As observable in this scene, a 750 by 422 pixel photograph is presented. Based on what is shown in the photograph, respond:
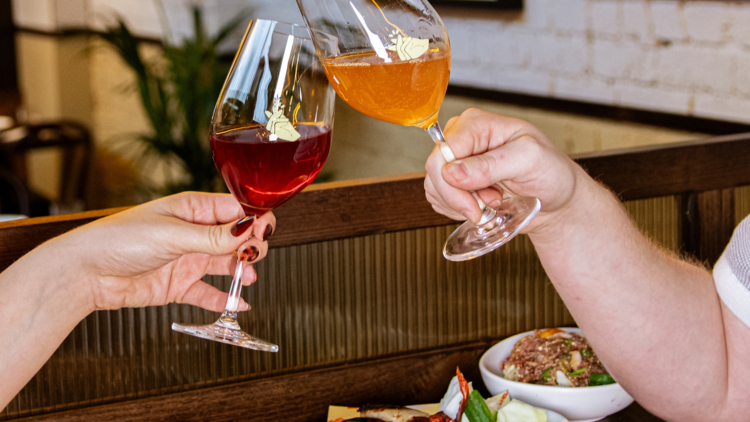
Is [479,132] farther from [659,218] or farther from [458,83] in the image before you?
[458,83]

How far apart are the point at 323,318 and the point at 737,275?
0.64 meters

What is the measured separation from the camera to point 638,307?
1004 mm

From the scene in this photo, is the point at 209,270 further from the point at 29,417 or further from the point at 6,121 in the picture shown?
the point at 6,121

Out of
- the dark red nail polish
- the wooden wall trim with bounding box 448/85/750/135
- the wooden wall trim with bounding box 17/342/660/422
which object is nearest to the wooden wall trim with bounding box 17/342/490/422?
the wooden wall trim with bounding box 17/342/660/422

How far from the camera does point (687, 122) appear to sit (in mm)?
1865

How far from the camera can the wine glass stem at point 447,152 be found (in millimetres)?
800

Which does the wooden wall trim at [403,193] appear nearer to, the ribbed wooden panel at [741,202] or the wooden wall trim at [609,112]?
the ribbed wooden panel at [741,202]

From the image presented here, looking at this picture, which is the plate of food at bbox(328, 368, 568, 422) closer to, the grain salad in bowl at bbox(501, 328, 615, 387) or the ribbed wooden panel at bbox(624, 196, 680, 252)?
the grain salad in bowl at bbox(501, 328, 615, 387)

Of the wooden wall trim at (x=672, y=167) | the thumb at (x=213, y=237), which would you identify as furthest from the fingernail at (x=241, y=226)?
the wooden wall trim at (x=672, y=167)

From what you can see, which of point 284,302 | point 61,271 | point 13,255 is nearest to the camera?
point 61,271

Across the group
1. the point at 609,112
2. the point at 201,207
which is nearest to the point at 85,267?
the point at 201,207

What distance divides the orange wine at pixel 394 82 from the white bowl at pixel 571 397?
0.46m

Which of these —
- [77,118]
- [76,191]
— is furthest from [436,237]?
[77,118]

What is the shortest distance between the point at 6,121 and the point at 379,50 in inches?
183
